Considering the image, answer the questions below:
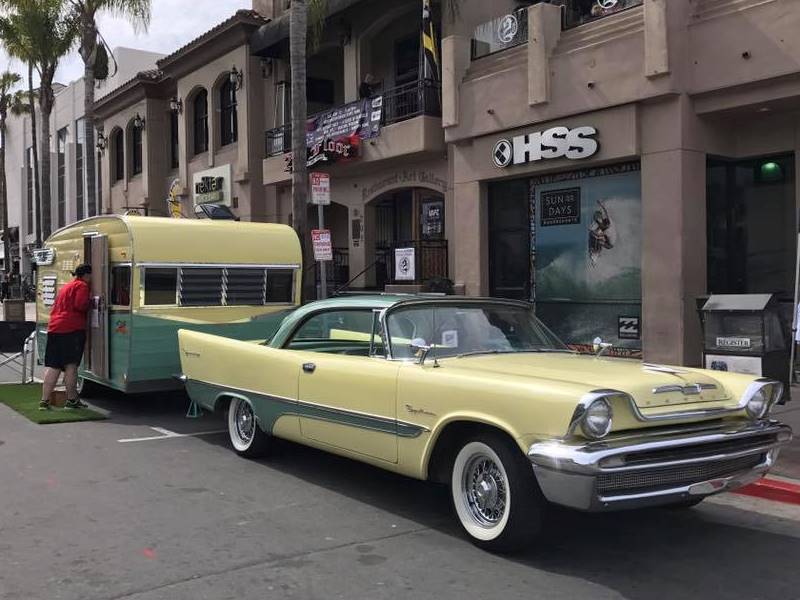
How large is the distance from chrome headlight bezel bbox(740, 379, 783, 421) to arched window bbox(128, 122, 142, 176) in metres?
→ 28.4

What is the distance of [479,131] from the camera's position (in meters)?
14.2

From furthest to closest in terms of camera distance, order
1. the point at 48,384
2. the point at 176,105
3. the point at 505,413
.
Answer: the point at 176,105 < the point at 48,384 < the point at 505,413

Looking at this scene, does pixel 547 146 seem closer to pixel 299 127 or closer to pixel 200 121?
pixel 299 127

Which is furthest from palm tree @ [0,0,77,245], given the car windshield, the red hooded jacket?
the car windshield

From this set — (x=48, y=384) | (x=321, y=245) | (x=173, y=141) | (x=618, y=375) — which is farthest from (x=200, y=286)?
(x=173, y=141)

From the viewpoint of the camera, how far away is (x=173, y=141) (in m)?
28.1

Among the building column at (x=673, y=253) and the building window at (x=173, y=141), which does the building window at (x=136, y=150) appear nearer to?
the building window at (x=173, y=141)

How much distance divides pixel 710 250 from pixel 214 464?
8.84 m

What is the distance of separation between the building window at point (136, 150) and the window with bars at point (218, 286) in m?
21.7

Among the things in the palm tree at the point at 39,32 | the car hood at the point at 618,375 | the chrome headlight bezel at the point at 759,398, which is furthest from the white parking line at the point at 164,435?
the palm tree at the point at 39,32

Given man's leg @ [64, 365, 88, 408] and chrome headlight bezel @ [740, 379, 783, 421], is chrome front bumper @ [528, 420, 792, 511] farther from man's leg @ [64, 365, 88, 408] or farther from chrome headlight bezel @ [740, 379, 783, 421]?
man's leg @ [64, 365, 88, 408]

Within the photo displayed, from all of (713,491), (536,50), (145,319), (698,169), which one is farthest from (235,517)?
(536,50)

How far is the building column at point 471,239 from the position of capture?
580 inches

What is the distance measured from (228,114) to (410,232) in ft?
26.7
